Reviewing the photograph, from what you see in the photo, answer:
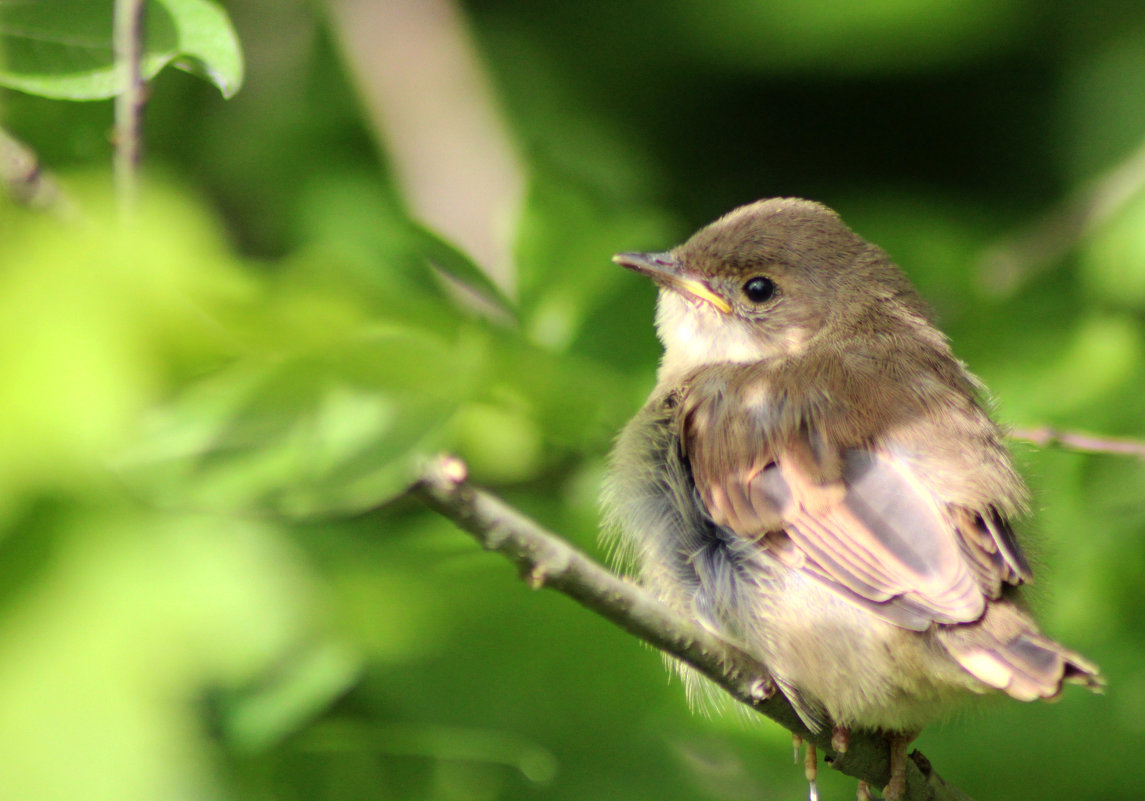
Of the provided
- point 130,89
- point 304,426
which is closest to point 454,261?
point 304,426

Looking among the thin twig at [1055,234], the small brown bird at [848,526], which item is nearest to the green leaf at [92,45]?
the small brown bird at [848,526]

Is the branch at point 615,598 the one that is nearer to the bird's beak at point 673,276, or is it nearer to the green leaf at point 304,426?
the green leaf at point 304,426

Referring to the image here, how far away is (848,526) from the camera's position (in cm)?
251

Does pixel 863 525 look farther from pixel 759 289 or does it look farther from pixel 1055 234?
pixel 1055 234

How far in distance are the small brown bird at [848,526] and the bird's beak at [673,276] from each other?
32cm

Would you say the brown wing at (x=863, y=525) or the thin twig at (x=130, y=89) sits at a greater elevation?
the brown wing at (x=863, y=525)

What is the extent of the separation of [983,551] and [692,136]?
2.94 metres

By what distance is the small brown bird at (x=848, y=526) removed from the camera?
2.41 meters

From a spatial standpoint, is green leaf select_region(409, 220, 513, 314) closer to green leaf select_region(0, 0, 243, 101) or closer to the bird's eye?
green leaf select_region(0, 0, 243, 101)

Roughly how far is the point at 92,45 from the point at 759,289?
1.86 m

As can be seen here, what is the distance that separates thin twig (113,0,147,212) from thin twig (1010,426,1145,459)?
2.02 metres

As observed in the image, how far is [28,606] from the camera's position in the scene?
263 centimetres

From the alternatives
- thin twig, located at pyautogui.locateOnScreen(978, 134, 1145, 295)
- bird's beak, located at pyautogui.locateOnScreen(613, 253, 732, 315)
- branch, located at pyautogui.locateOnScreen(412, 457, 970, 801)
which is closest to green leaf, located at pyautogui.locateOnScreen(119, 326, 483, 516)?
branch, located at pyautogui.locateOnScreen(412, 457, 970, 801)

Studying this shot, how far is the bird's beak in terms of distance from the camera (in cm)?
346
